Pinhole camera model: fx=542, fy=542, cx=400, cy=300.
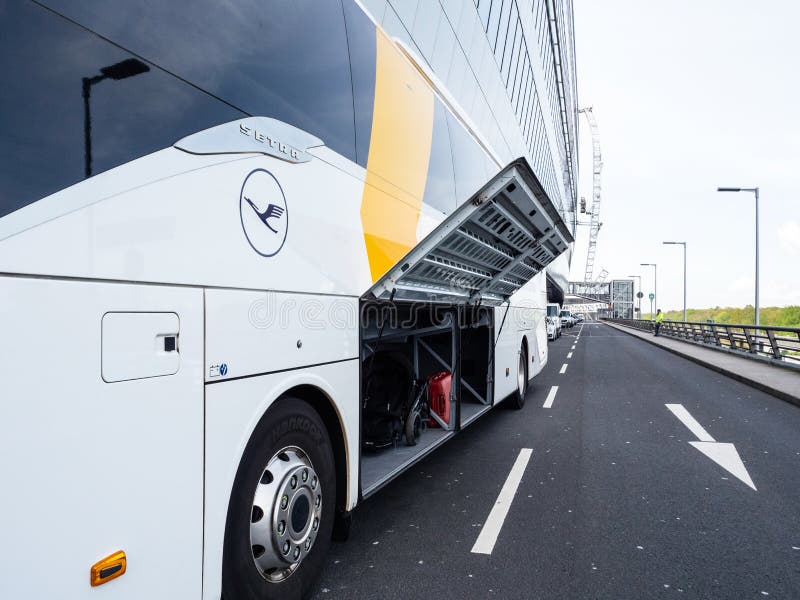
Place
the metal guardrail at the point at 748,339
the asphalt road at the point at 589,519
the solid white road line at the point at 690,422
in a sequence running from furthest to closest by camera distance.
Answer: the metal guardrail at the point at 748,339 → the solid white road line at the point at 690,422 → the asphalt road at the point at 589,519

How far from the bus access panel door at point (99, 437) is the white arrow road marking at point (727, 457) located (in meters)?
5.15

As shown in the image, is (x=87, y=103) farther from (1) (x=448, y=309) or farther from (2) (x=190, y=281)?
(1) (x=448, y=309)

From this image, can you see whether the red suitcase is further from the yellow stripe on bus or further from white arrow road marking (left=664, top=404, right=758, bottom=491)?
white arrow road marking (left=664, top=404, right=758, bottom=491)

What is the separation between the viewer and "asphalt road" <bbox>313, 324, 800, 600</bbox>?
322 centimetres

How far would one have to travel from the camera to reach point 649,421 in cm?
798

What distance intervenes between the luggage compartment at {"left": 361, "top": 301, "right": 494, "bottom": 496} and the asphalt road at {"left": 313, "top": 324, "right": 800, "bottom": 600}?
16.9 inches

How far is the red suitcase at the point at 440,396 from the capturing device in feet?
18.3

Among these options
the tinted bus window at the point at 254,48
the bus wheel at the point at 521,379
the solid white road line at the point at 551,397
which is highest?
the tinted bus window at the point at 254,48

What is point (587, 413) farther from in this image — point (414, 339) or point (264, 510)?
point (264, 510)

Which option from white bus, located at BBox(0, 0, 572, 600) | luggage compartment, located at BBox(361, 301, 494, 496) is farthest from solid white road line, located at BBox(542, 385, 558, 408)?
white bus, located at BBox(0, 0, 572, 600)

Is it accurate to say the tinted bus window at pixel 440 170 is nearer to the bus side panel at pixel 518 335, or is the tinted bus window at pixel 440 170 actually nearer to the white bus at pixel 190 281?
the white bus at pixel 190 281

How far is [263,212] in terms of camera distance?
8.35ft

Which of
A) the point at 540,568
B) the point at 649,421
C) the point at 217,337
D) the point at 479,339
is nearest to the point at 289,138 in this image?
the point at 217,337

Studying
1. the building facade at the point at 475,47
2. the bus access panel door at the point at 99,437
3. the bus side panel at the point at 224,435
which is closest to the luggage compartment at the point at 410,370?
the bus side panel at the point at 224,435
